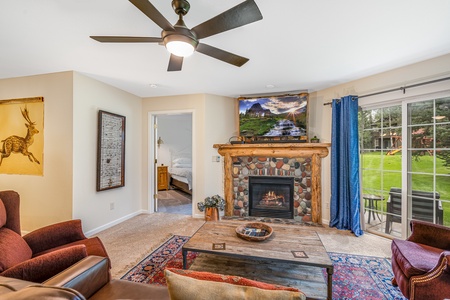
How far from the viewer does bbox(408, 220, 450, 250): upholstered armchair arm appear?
184cm

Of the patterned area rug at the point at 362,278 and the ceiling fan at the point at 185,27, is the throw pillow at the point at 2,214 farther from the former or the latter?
the patterned area rug at the point at 362,278

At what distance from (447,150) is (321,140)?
1.59 m

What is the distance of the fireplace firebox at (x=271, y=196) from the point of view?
3.90 m

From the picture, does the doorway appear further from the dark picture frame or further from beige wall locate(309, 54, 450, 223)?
beige wall locate(309, 54, 450, 223)

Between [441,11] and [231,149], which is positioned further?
[231,149]

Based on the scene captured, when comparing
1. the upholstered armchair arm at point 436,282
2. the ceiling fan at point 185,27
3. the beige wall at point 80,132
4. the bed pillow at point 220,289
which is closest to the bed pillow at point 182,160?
the beige wall at point 80,132

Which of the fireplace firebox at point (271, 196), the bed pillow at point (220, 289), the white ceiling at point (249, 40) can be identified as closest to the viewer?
the bed pillow at point (220, 289)

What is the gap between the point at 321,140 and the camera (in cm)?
378

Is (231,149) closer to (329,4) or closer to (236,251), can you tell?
(236,251)

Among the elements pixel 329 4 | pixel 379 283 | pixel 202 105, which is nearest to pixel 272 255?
pixel 379 283

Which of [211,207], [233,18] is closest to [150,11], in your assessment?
[233,18]

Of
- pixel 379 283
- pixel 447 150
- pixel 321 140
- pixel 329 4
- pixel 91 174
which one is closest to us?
pixel 329 4

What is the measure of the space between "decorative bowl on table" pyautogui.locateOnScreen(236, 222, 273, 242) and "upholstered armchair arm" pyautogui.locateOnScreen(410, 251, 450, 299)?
3.73ft

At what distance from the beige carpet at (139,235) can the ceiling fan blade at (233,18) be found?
96.7 inches
